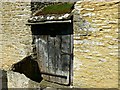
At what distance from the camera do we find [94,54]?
6.23 m

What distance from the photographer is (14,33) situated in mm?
8672

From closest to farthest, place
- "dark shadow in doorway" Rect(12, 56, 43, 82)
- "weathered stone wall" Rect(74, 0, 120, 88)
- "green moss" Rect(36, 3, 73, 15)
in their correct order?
"weathered stone wall" Rect(74, 0, 120, 88) < "green moss" Rect(36, 3, 73, 15) < "dark shadow in doorway" Rect(12, 56, 43, 82)

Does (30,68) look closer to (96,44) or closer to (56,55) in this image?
(56,55)

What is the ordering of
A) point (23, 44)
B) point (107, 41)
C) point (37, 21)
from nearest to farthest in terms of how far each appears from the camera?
point (107, 41) → point (37, 21) → point (23, 44)

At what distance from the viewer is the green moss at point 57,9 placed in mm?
7492

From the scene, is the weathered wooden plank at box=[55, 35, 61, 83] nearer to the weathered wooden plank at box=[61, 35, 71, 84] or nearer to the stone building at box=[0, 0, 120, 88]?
the weathered wooden plank at box=[61, 35, 71, 84]

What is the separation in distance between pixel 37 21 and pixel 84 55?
80.6 inches

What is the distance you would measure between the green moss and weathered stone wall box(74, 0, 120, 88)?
1.11m

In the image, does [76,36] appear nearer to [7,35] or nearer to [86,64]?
[86,64]

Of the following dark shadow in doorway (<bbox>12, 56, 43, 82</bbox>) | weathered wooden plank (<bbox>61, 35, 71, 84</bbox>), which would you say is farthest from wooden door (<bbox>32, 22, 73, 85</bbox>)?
dark shadow in doorway (<bbox>12, 56, 43, 82</bbox>)

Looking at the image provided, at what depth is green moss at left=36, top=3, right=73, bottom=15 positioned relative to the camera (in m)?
7.49

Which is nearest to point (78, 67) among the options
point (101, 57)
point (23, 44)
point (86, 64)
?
point (86, 64)

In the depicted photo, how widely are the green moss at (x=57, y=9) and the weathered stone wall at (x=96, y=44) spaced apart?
111cm

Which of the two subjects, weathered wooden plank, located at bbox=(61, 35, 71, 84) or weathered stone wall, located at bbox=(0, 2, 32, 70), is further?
weathered stone wall, located at bbox=(0, 2, 32, 70)
